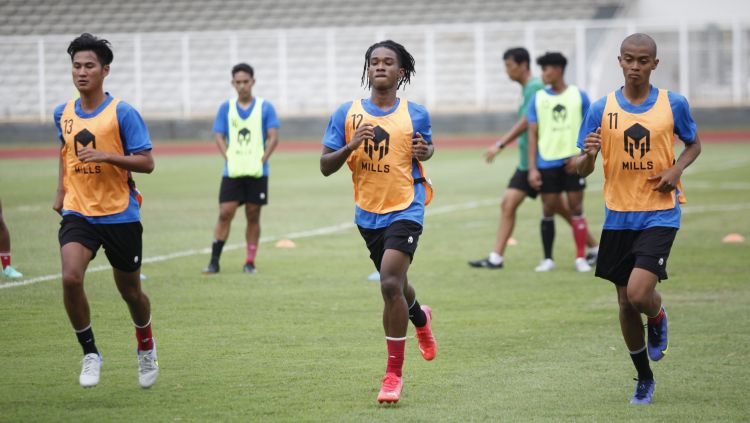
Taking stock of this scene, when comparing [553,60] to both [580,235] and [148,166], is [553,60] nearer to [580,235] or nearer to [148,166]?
[580,235]

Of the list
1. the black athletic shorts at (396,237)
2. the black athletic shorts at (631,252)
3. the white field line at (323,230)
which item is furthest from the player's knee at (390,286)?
the white field line at (323,230)

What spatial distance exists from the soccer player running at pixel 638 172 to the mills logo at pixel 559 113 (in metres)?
5.53

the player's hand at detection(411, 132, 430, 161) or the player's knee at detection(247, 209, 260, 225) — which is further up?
the player's hand at detection(411, 132, 430, 161)

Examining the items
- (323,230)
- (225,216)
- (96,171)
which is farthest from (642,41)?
(323,230)

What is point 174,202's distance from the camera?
20391 mm

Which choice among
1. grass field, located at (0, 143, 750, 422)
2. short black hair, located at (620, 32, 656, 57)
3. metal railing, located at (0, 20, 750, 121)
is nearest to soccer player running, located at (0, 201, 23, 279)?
grass field, located at (0, 143, 750, 422)

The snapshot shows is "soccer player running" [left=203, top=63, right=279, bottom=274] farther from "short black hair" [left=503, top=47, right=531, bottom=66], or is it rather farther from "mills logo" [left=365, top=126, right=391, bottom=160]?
"mills logo" [left=365, top=126, right=391, bottom=160]

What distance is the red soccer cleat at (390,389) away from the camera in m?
6.71

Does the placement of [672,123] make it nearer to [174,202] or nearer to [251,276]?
[251,276]

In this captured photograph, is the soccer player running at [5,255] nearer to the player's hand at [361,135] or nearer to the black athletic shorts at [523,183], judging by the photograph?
the black athletic shorts at [523,183]

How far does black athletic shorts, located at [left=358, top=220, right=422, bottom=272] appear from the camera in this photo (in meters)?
7.07

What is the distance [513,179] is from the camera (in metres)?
13.1

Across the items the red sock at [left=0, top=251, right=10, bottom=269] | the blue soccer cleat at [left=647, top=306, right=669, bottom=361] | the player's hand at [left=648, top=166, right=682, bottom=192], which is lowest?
the red sock at [left=0, top=251, right=10, bottom=269]

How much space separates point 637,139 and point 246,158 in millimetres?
6590
